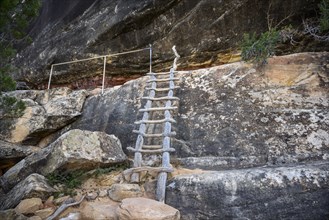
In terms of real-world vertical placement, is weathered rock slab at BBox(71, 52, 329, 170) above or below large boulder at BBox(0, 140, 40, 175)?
above

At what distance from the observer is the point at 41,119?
6645mm

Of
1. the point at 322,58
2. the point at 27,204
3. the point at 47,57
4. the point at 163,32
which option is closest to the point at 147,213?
the point at 27,204

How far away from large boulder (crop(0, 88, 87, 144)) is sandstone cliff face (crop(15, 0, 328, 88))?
2111 millimetres

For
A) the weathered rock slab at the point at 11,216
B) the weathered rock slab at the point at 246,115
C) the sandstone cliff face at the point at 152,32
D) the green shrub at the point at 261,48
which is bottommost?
the weathered rock slab at the point at 11,216

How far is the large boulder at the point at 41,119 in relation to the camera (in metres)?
6.56

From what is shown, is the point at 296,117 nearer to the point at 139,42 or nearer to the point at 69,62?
the point at 139,42

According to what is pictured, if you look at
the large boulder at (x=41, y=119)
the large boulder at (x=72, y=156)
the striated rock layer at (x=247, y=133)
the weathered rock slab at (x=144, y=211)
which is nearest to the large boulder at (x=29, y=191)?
the large boulder at (x=72, y=156)

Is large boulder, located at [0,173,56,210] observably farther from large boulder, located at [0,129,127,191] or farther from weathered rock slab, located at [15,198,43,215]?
large boulder, located at [0,129,127,191]

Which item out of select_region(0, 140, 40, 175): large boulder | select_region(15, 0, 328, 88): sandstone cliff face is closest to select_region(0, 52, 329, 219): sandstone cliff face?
select_region(0, 140, 40, 175): large boulder

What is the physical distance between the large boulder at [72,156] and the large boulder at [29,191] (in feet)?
1.17

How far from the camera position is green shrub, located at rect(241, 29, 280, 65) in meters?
5.41

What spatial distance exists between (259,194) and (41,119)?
5.15 metres

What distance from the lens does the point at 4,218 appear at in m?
3.53

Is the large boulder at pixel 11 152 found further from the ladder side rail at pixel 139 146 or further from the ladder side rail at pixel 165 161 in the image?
the ladder side rail at pixel 165 161
